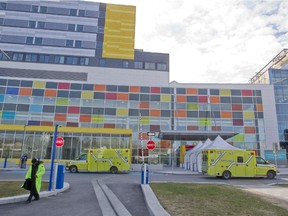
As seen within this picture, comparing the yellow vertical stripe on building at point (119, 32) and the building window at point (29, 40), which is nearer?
the building window at point (29, 40)

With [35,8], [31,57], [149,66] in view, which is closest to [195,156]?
[149,66]

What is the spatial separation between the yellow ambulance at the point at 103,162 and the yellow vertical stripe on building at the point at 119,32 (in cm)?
3205

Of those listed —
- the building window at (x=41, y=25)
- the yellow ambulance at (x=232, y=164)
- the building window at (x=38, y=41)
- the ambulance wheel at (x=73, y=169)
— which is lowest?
the ambulance wheel at (x=73, y=169)

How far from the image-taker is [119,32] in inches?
2205

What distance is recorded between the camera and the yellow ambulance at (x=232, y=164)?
20688 millimetres

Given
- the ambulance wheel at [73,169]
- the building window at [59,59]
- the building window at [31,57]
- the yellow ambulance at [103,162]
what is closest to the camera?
the yellow ambulance at [103,162]

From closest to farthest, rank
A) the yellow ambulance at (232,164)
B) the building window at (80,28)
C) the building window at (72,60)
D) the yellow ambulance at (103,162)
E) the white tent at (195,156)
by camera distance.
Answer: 1. the yellow ambulance at (232,164)
2. the yellow ambulance at (103,162)
3. the white tent at (195,156)
4. the building window at (72,60)
5. the building window at (80,28)

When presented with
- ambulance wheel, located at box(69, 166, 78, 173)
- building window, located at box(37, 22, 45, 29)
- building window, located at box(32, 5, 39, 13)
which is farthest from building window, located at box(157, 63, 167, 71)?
ambulance wheel, located at box(69, 166, 78, 173)

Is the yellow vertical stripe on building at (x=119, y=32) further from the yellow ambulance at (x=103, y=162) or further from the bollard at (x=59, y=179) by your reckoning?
the bollard at (x=59, y=179)

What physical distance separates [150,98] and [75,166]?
25.1 m

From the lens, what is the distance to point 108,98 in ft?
156

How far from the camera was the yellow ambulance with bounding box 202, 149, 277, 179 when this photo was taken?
20688 mm

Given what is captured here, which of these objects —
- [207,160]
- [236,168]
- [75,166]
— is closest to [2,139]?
[75,166]

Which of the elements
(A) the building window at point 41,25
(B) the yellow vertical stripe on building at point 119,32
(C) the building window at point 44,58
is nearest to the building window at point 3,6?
(A) the building window at point 41,25
